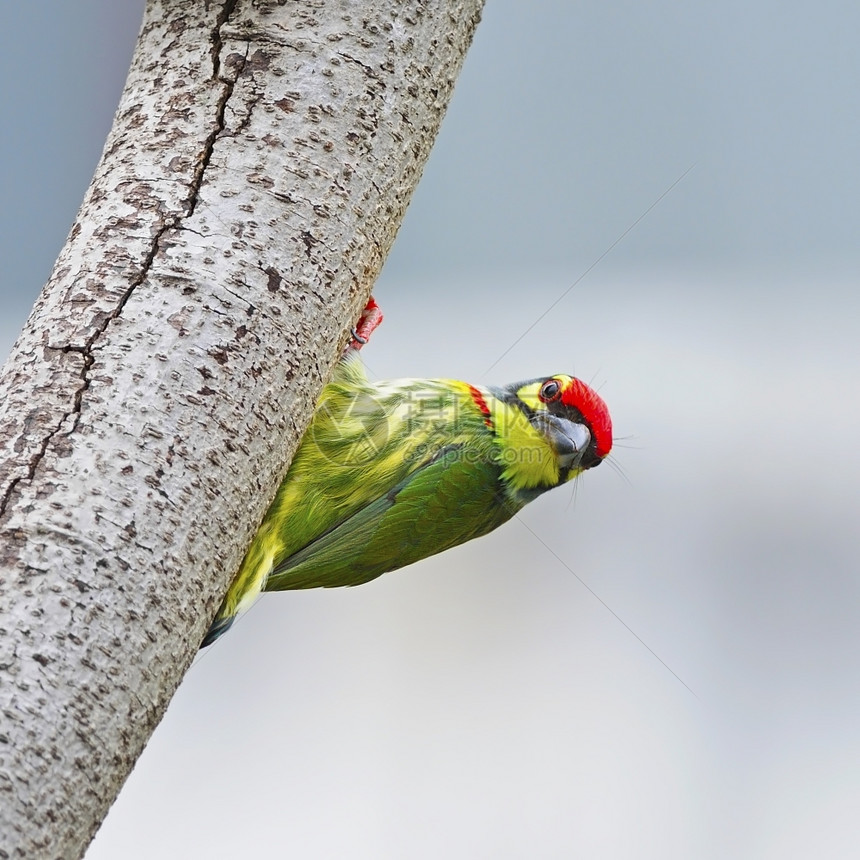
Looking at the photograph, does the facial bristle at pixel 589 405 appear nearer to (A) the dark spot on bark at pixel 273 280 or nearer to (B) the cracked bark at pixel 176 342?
(B) the cracked bark at pixel 176 342

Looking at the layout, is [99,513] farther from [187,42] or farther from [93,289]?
[187,42]

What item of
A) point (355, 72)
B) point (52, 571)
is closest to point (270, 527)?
point (52, 571)

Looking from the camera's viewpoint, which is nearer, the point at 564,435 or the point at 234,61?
the point at 234,61

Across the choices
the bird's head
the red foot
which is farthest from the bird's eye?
the red foot

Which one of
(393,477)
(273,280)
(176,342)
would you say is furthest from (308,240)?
(393,477)

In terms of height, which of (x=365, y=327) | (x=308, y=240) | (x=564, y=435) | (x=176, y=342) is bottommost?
(x=564, y=435)

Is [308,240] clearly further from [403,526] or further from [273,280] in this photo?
[403,526]
